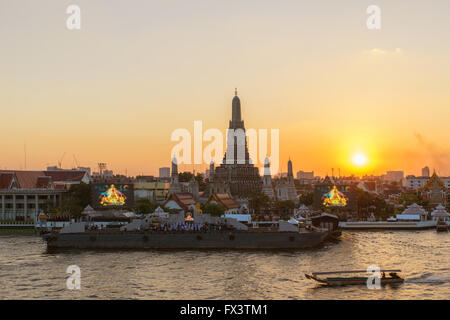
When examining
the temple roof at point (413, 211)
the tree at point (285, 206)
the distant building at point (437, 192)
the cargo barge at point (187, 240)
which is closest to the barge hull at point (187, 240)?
the cargo barge at point (187, 240)

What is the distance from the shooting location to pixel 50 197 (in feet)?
415

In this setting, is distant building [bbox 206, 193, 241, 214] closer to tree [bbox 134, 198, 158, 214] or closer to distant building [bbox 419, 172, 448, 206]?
tree [bbox 134, 198, 158, 214]

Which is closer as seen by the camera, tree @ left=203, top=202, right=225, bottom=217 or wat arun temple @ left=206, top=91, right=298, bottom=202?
tree @ left=203, top=202, right=225, bottom=217

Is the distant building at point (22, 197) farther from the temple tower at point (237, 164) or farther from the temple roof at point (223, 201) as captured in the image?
the temple tower at point (237, 164)

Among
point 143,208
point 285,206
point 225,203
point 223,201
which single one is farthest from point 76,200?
point 285,206

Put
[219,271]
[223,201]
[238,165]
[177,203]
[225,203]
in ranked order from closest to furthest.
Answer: [219,271]
[177,203]
[225,203]
[223,201]
[238,165]

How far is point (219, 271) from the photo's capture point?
2167 inches

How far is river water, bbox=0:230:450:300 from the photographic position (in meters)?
43.6

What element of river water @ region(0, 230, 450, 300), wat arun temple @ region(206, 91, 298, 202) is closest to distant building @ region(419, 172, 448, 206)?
wat arun temple @ region(206, 91, 298, 202)

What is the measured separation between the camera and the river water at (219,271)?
43562mm

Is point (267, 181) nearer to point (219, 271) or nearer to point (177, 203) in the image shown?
point (177, 203)

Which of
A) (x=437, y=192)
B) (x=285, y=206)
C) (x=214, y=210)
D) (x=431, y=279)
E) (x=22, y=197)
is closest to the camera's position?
(x=431, y=279)
